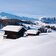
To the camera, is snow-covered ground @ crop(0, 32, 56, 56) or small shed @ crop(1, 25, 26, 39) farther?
small shed @ crop(1, 25, 26, 39)

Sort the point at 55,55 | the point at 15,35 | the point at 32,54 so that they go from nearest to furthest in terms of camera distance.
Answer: the point at 55,55
the point at 32,54
the point at 15,35

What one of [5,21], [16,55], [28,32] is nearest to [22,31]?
[28,32]

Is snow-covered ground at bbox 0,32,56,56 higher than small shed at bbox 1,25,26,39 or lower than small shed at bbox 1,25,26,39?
higher

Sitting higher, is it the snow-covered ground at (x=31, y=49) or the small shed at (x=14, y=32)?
the snow-covered ground at (x=31, y=49)

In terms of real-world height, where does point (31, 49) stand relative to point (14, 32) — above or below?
above

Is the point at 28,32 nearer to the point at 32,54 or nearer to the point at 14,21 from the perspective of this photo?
the point at 32,54

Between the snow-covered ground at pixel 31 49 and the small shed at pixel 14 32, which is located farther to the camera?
the small shed at pixel 14 32

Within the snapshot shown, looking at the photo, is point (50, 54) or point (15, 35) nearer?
point (50, 54)

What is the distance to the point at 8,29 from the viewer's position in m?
28.7

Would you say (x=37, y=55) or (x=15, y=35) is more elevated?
(x=37, y=55)

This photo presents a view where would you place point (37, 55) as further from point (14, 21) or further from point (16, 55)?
point (14, 21)

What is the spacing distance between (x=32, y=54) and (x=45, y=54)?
1.87 ft

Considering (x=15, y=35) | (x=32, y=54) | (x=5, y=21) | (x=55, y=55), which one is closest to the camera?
(x=55, y=55)

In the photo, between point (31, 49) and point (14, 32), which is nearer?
point (31, 49)
